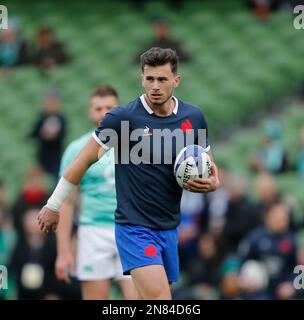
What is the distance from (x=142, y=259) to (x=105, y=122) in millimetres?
1011

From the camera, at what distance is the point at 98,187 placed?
8984mm

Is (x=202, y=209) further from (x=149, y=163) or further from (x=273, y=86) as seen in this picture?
(x=149, y=163)

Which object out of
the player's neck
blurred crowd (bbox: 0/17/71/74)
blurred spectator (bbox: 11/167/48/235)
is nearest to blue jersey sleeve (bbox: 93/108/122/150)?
the player's neck

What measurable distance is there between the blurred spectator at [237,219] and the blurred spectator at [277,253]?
76cm

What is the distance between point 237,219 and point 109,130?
5248mm

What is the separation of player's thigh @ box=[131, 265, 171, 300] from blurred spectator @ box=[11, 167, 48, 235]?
5710 mm

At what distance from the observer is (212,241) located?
12539 millimetres

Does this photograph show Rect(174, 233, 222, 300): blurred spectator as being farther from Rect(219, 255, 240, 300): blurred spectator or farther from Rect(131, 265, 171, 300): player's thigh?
Rect(131, 265, 171, 300): player's thigh

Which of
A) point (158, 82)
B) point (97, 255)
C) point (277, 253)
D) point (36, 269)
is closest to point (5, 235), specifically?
point (36, 269)

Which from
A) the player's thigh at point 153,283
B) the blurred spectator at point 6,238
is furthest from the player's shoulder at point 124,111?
the blurred spectator at point 6,238

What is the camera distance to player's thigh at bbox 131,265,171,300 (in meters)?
7.45

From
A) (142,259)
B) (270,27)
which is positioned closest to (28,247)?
(142,259)

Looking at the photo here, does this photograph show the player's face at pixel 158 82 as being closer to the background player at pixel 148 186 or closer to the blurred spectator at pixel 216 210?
the background player at pixel 148 186

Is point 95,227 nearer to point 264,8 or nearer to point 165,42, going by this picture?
point 165,42
